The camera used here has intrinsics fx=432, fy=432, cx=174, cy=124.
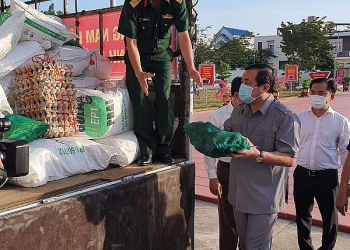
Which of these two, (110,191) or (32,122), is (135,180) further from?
(32,122)

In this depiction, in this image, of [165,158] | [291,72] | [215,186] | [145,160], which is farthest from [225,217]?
[291,72]

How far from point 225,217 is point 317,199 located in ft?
2.56

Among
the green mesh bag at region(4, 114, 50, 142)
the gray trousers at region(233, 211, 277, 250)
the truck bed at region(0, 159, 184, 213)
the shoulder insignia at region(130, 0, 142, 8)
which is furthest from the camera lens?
the shoulder insignia at region(130, 0, 142, 8)

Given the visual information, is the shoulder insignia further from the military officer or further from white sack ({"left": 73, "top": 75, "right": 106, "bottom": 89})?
white sack ({"left": 73, "top": 75, "right": 106, "bottom": 89})

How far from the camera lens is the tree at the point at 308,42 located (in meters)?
39.3

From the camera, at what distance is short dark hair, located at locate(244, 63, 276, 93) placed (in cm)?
265

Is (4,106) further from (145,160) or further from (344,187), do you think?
(344,187)

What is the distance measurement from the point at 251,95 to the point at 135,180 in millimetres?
911

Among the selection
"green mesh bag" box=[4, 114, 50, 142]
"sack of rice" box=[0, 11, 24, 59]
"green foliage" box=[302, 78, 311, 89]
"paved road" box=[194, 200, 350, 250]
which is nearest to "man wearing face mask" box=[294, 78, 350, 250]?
"paved road" box=[194, 200, 350, 250]

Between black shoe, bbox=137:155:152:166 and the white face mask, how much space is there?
1421 millimetres

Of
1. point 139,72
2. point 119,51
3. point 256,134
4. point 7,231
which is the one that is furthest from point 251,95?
point 119,51

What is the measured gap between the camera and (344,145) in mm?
3463

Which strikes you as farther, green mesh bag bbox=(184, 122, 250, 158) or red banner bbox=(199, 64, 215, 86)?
red banner bbox=(199, 64, 215, 86)

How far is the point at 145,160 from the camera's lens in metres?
3.13
